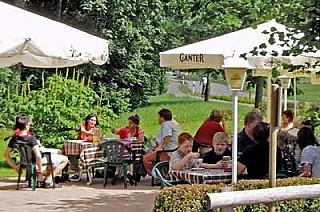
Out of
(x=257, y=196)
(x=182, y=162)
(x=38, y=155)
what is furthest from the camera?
(x=38, y=155)

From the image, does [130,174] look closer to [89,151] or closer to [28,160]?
[89,151]

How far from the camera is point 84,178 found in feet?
43.3

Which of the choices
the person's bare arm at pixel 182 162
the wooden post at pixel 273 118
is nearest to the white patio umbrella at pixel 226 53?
the person's bare arm at pixel 182 162

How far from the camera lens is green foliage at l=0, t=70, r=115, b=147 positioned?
13.9m

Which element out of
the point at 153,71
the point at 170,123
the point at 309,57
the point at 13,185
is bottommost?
the point at 13,185

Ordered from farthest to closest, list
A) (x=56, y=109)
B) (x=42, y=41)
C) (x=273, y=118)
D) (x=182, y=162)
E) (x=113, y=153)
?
(x=56, y=109)
(x=113, y=153)
(x=182, y=162)
(x=42, y=41)
(x=273, y=118)

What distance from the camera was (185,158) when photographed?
875 cm

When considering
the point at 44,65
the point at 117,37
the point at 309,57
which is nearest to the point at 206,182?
the point at 309,57

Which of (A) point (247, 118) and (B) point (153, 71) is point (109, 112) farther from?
(B) point (153, 71)

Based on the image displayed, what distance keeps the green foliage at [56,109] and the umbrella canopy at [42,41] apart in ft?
17.2

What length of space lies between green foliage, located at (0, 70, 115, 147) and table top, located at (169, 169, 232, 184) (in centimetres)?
553

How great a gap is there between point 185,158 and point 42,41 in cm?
236

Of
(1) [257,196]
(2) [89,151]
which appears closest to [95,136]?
(2) [89,151]

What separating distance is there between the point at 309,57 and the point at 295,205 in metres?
2.31
